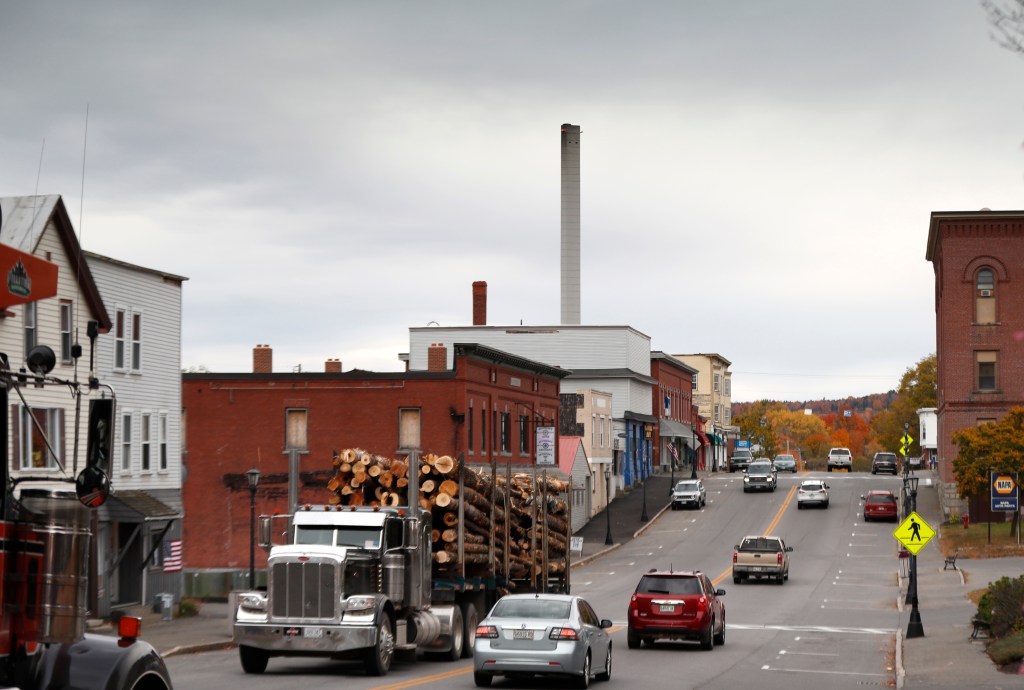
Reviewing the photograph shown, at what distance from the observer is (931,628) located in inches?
1423

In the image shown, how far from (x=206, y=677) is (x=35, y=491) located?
15.2m

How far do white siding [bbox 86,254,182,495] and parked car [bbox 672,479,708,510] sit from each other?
46227 mm

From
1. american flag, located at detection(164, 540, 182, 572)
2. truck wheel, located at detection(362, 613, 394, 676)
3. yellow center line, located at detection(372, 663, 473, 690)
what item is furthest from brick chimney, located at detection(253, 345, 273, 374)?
truck wheel, located at detection(362, 613, 394, 676)

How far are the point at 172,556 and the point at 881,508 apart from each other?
46418mm

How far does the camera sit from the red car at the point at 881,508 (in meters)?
77.1

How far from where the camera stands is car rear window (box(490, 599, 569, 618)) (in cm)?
2208

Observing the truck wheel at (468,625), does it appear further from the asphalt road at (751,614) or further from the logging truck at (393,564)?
the asphalt road at (751,614)

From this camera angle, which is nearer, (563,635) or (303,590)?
(563,635)

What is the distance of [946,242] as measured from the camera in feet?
254

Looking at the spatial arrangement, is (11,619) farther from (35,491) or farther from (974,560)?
(974,560)

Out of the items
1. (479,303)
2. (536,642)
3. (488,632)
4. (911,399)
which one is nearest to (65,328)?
(488,632)

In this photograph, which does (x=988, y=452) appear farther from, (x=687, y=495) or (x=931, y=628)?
(x=931, y=628)

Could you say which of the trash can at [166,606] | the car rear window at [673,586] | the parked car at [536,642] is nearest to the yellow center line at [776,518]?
the car rear window at [673,586]

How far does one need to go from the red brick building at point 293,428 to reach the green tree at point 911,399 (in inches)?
3370
